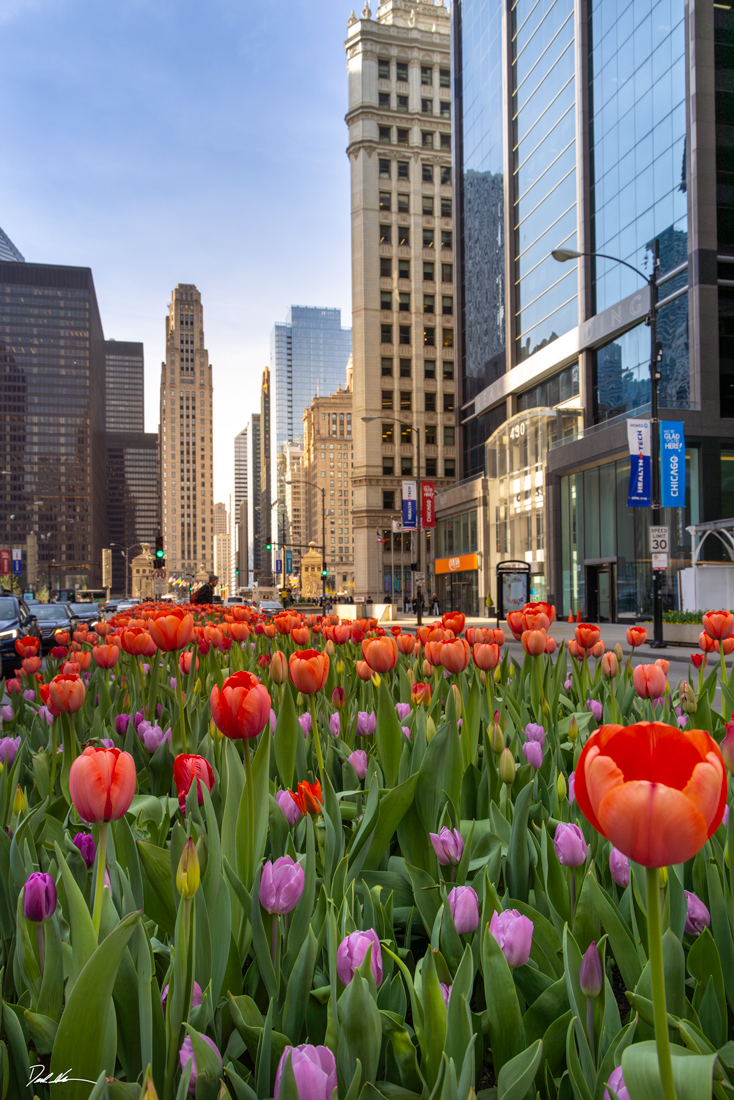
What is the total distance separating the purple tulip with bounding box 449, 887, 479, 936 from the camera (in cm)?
132

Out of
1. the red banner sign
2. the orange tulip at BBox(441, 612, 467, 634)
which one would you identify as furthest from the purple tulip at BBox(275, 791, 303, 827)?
the red banner sign

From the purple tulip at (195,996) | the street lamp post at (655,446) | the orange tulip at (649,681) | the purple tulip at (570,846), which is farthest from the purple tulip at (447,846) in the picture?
the street lamp post at (655,446)

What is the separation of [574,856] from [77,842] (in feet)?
3.59

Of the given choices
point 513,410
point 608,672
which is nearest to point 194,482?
point 513,410

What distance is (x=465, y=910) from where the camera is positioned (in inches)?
52.3

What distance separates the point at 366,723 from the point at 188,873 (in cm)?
177

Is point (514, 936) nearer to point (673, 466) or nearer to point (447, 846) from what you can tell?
point (447, 846)

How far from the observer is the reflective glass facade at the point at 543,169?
130 ft

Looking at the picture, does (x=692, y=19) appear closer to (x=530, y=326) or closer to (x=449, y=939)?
(x=530, y=326)

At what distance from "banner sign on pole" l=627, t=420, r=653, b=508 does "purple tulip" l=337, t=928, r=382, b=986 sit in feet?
73.3

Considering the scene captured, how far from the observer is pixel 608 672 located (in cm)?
366

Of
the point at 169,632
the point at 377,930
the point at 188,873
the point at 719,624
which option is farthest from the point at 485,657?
the point at 188,873

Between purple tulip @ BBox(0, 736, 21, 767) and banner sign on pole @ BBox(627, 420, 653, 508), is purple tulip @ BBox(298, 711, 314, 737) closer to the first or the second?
purple tulip @ BBox(0, 736, 21, 767)

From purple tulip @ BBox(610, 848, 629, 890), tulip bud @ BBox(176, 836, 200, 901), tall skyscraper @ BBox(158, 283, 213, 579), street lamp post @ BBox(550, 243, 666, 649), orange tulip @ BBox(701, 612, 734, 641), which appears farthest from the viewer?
tall skyscraper @ BBox(158, 283, 213, 579)
